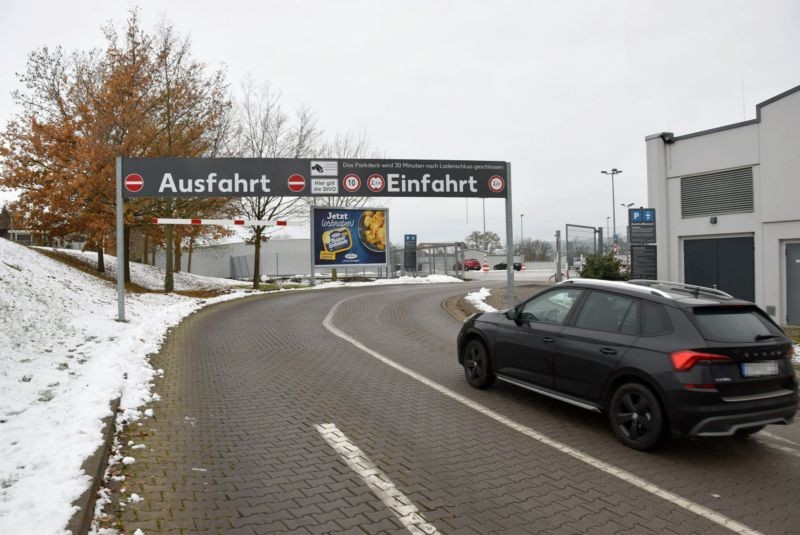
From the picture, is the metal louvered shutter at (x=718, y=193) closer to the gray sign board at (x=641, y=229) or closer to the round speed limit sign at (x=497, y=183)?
the gray sign board at (x=641, y=229)

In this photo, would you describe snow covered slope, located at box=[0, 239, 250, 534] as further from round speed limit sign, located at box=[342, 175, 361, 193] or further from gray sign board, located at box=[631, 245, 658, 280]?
gray sign board, located at box=[631, 245, 658, 280]

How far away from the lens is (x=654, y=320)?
17.4ft

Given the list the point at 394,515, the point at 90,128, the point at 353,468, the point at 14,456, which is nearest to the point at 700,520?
the point at 394,515

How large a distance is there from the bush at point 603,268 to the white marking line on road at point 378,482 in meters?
15.2

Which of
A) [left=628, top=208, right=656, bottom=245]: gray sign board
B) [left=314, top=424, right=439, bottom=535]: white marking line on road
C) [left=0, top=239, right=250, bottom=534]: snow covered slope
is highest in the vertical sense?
[left=628, top=208, right=656, bottom=245]: gray sign board

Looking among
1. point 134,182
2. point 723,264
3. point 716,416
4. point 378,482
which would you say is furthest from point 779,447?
point 134,182

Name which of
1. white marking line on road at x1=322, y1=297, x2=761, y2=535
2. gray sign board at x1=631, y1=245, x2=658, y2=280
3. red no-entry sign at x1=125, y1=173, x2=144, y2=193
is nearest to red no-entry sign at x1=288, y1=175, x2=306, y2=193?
red no-entry sign at x1=125, y1=173, x2=144, y2=193

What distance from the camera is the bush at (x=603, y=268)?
62.7 feet

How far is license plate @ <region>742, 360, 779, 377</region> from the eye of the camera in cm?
491

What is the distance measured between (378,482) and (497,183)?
12.7 m

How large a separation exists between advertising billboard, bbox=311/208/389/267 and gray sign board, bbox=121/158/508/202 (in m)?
12.7

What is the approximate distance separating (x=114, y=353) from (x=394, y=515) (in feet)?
20.8

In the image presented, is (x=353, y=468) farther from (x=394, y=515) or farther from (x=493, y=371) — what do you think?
(x=493, y=371)


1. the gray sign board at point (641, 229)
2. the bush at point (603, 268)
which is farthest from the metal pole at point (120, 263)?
the gray sign board at point (641, 229)
